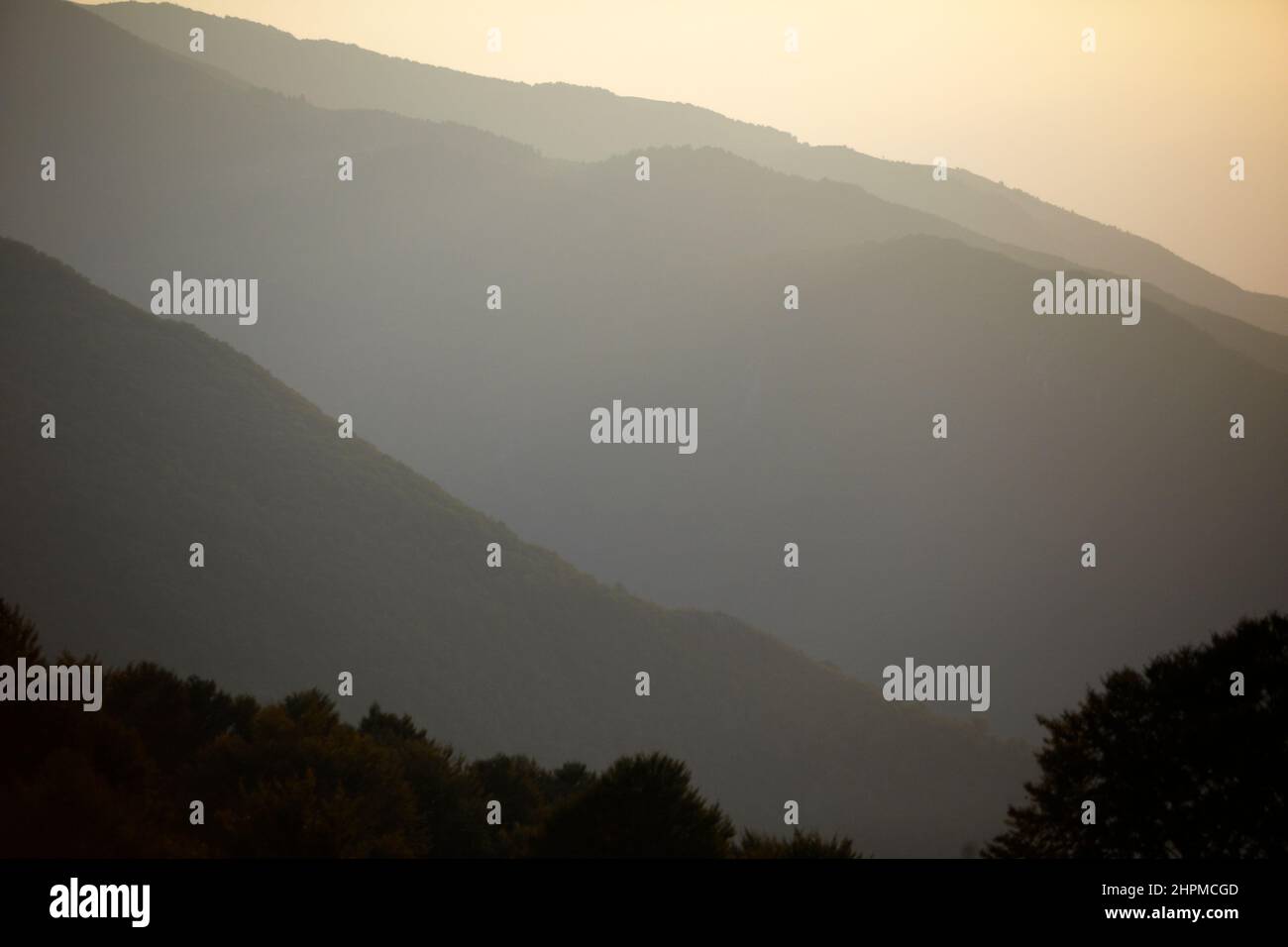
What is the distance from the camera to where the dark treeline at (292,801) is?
22734 millimetres

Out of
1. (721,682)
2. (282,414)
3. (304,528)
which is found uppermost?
(282,414)

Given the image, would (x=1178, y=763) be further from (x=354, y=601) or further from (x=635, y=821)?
(x=354, y=601)

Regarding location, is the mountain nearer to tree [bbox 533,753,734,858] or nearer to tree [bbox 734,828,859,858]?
tree [bbox 533,753,734,858]

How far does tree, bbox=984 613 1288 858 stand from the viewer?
28828mm

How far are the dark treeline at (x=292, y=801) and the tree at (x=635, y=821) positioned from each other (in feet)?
0.10

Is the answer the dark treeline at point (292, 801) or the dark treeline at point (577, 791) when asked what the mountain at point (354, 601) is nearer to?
the dark treeline at point (292, 801)

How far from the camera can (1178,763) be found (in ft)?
99.1

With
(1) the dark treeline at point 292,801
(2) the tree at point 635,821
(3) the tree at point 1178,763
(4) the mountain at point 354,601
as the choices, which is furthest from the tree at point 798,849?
(4) the mountain at point 354,601

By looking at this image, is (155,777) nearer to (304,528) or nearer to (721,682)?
(304,528)

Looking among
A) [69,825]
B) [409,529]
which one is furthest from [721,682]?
[69,825]

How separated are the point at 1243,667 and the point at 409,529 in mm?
104057

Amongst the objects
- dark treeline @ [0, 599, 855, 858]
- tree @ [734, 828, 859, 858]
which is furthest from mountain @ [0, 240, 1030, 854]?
tree @ [734, 828, 859, 858]
